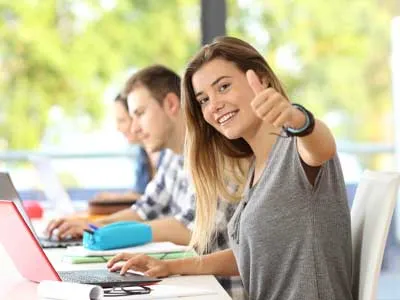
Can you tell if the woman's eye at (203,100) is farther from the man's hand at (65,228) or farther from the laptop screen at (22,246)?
the man's hand at (65,228)

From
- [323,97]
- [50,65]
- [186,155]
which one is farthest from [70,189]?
[186,155]

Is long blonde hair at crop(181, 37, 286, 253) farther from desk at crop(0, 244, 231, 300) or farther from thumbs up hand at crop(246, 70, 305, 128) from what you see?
thumbs up hand at crop(246, 70, 305, 128)

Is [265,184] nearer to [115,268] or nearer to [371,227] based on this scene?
[371,227]

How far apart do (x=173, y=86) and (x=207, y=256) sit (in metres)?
1.22

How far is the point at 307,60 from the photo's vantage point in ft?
31.4

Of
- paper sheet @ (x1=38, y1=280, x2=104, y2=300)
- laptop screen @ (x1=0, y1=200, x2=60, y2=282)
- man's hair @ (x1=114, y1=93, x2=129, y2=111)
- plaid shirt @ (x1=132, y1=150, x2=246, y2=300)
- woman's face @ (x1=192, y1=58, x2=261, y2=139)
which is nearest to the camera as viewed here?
paper sheet @ (x1=38, y1=280, x2=104, y2=300)

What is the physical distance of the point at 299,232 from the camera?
197 cm

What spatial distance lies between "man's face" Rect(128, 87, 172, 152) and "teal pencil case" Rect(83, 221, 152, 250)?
2.51 ft

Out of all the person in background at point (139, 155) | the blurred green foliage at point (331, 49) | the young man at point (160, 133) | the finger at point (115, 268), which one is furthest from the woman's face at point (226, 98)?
the blurred green foliage at point (331, 49)

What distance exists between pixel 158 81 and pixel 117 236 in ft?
3.27

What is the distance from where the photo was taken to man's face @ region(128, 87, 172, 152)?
129 inches

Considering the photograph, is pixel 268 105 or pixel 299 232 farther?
pixel 299 232

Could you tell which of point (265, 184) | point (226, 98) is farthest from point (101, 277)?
point (226, 98)

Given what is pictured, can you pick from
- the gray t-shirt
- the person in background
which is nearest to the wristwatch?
the gray t-shirt
